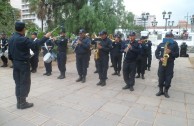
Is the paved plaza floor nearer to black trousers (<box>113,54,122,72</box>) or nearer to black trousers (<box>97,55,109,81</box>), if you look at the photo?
black trousers (<box>97,55,109,81</box>)

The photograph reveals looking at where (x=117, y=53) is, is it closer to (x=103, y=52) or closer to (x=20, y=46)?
(x=103, y=52)

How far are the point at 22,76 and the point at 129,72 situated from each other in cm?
331

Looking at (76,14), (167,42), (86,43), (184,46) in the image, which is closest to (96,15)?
(76,14)

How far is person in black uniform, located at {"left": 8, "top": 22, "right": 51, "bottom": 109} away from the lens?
4.32 m

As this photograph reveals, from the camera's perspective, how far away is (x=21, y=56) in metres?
4.43

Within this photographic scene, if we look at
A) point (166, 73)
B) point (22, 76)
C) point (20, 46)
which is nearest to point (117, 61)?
point (166, 73)

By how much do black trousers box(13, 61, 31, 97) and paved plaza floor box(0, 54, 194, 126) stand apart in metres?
0.43

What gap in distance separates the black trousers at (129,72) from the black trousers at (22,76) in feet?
9.94

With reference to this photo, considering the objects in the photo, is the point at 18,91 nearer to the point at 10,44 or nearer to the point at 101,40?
the point at 10,44

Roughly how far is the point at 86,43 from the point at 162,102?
124 inches

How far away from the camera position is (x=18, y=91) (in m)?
4.58

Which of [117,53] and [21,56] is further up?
[21,56]

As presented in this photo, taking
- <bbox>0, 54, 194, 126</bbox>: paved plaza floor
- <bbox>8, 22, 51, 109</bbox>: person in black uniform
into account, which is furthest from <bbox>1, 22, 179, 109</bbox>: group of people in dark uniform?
<bbox>0, 54, 194, 126</bbox>: paved plaza floor

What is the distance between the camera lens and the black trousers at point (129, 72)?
638cm
